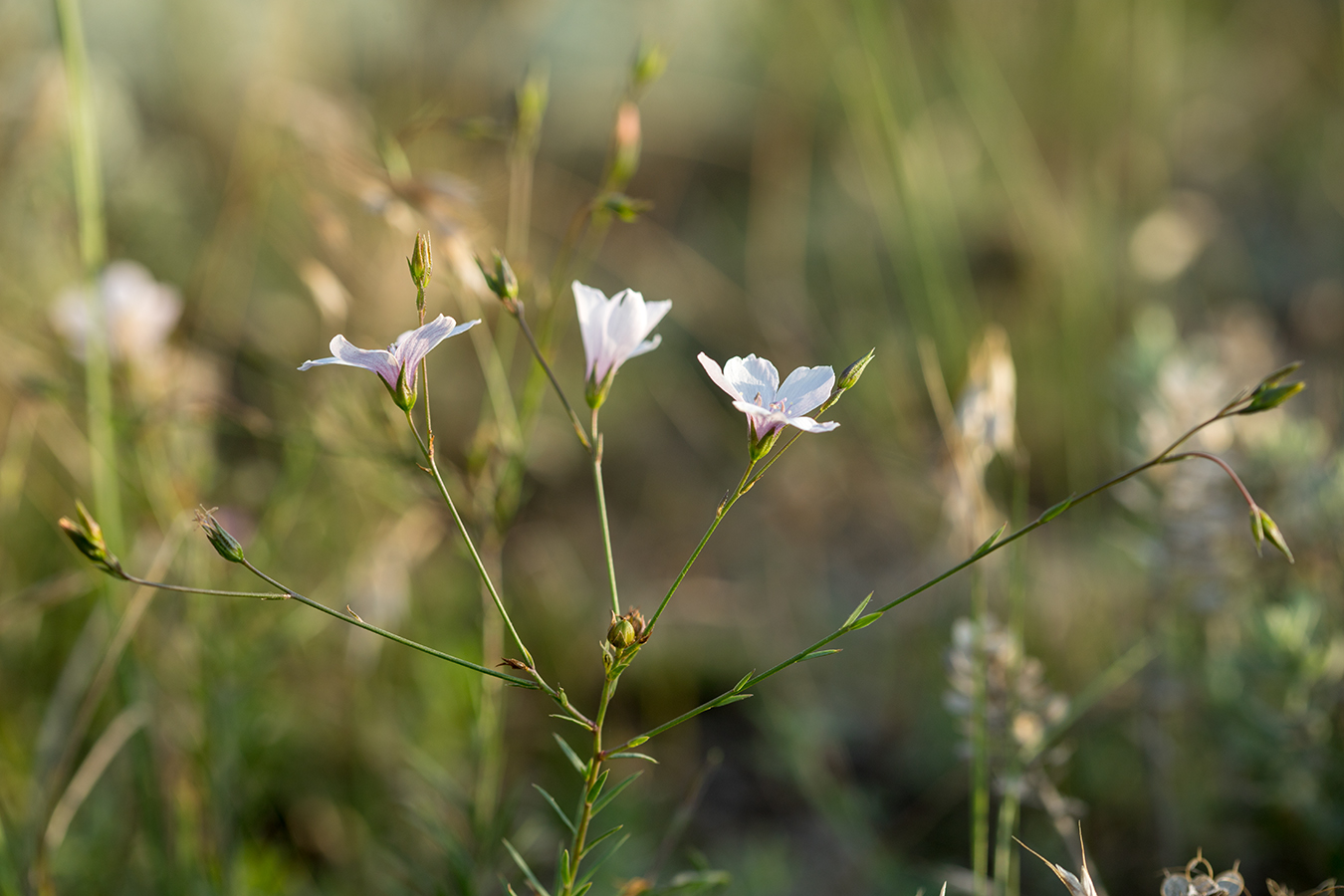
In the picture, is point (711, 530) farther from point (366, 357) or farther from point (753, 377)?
point (366, 357)

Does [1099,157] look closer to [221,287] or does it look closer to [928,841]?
[928,841]

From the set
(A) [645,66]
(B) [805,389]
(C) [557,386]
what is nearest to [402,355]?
(C) [557,386]

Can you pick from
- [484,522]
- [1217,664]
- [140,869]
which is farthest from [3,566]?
[1217,664]

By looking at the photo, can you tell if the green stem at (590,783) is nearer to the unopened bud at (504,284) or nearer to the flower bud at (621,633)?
the flower bud at (621,633)

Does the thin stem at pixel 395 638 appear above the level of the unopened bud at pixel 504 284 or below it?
below

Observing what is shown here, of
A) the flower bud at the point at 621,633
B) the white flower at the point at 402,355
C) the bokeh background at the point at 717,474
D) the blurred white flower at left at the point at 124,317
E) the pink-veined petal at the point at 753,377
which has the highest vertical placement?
the white flower at the point at 402,355

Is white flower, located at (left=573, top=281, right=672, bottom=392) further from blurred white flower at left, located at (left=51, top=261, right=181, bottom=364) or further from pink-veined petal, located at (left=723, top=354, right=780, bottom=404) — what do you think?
blurred white flower at left, located at (left=51, top=261, right=181, bottom=364)

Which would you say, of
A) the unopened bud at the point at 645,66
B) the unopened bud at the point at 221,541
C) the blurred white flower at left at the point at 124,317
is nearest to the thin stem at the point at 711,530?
the unopened bud at the point at 221,541
